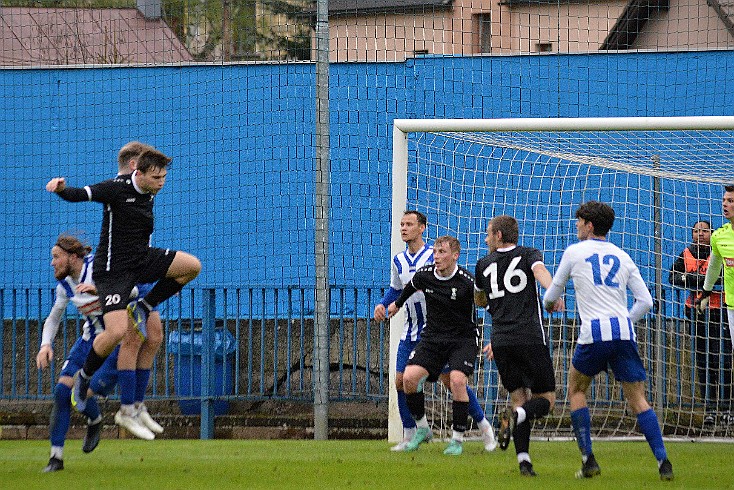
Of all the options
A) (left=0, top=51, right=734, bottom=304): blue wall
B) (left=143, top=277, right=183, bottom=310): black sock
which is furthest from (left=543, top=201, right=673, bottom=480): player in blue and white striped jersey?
(left=0, top=51, right=734, bottom=304): blue wall

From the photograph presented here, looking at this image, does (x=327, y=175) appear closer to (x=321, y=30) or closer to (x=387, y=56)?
(x=321, y=30)

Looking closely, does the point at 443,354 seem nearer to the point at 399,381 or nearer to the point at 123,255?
the point at 399,381

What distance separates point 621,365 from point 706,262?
470cm

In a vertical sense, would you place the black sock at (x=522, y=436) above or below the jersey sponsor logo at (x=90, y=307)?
below

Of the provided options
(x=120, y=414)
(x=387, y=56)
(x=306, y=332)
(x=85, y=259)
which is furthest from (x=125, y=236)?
(x=387, y=56)

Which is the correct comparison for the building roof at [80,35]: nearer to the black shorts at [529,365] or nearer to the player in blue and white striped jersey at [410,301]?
the player in blue and white striped jersey at [410,301]

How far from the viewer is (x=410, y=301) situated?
9.38m

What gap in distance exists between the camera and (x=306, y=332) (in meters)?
12.5

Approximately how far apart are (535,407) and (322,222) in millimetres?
4440

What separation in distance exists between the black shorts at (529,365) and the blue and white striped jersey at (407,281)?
160cm

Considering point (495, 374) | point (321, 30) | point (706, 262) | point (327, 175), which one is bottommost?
point (495, 374)

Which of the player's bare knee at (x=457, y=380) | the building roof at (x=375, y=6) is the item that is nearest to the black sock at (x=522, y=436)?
the player's bare knee at (x=457, y=380)

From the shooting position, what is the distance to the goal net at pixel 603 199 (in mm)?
10297

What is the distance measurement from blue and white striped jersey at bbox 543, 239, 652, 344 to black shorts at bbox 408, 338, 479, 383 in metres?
1.82
